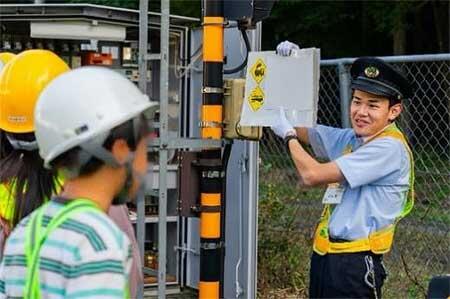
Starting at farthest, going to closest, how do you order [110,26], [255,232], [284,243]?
[284,243] → [110,26] → [255,232]

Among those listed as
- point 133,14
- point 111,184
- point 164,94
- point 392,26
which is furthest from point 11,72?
point 392,26

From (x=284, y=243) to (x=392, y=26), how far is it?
1410cm

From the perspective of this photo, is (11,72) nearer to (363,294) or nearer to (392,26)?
(363,294)

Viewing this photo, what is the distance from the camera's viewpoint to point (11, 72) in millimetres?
3564

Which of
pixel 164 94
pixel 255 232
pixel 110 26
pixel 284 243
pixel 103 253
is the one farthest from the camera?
pixel 284 243

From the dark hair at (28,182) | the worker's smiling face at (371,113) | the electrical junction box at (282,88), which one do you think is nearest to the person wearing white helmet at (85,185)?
the dark hair at (28,182)

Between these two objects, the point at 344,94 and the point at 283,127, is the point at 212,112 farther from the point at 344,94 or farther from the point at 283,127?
the point at 344,94

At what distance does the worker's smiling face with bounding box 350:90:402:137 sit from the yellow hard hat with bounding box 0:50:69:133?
54.8 inches

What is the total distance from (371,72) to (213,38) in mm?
860

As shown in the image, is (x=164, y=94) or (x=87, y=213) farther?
(x=164, y=94)

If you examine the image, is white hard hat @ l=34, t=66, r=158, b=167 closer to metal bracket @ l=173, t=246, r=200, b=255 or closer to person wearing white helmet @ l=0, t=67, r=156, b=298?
person wearing white helmet @ l=0, t=67, r=156, b=298

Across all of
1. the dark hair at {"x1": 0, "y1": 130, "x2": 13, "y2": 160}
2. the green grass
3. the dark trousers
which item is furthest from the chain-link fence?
the dark hair at {"x1": 0, "y1": 130, "x2": 13, "y2": 160}

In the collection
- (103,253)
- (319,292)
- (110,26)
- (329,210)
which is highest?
Answer: (110,26)

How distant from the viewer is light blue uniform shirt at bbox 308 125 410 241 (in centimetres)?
382
